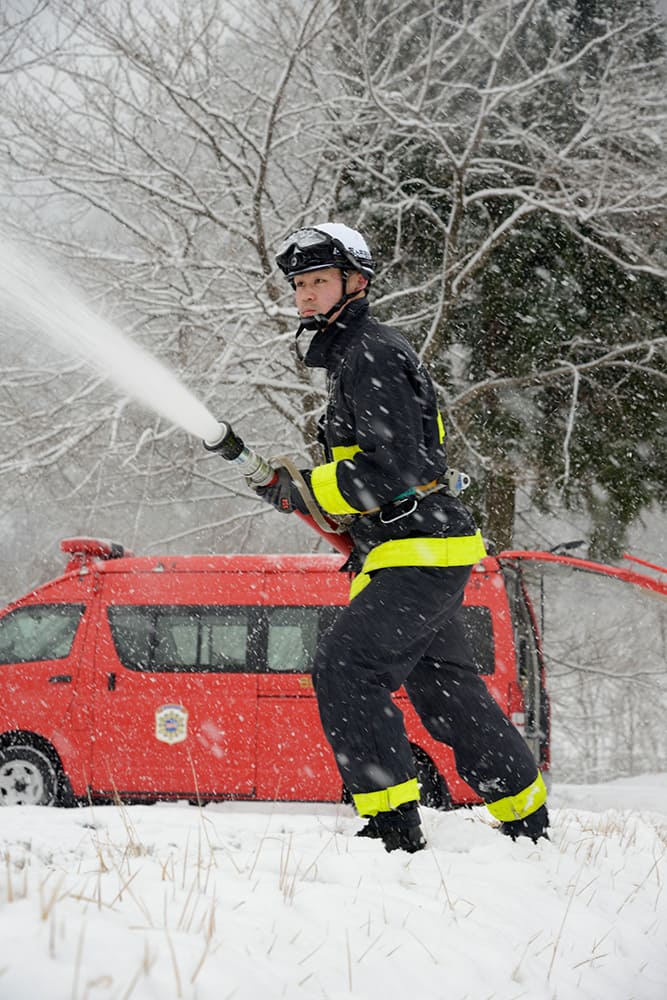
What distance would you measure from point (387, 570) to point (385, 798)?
72 centimetres

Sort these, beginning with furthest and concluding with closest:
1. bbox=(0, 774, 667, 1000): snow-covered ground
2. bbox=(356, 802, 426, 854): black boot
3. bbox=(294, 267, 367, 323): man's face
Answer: bbox=(294, 267, 367, 323): man's face
bbox=(356, 802, 426, 854): black boot
bbox=(0, 774, 667, 1000): snow-covered ground

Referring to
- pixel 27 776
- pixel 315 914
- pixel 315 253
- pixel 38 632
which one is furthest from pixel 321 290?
pixel 27 776

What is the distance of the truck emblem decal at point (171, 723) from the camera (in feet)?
25.2

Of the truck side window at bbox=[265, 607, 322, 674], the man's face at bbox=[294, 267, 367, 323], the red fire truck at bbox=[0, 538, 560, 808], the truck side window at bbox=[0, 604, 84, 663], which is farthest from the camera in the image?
the truck side window at bbox=[0, 604, 84, 663]

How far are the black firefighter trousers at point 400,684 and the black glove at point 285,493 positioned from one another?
1.25 ft

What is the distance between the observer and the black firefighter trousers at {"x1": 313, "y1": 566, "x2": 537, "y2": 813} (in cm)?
Answer: 292

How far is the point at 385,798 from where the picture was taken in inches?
114

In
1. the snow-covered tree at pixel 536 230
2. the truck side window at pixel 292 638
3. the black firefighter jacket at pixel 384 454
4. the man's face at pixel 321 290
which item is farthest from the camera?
the snow-covered tree at pixel 536 230

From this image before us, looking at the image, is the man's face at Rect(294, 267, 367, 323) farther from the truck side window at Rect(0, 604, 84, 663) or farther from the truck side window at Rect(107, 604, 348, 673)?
the truck side window at Rect(0, 604, 84, 663)

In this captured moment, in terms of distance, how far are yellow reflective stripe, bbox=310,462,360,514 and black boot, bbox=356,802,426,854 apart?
0.95 m

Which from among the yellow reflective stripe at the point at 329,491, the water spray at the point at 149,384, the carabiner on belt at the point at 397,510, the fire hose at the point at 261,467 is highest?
the water spray at the point at 149,384

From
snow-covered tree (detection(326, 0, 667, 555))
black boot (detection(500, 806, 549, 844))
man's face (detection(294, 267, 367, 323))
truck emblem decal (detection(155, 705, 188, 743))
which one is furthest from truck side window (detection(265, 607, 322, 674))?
man's face (detection(294, 267, 367, 323))

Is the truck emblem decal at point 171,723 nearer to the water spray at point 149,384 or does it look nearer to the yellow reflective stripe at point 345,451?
the water spray at point 149,384

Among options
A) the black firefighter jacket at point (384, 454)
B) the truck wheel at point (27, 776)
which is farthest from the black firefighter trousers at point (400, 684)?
the truck wheel at point (27, 776)
